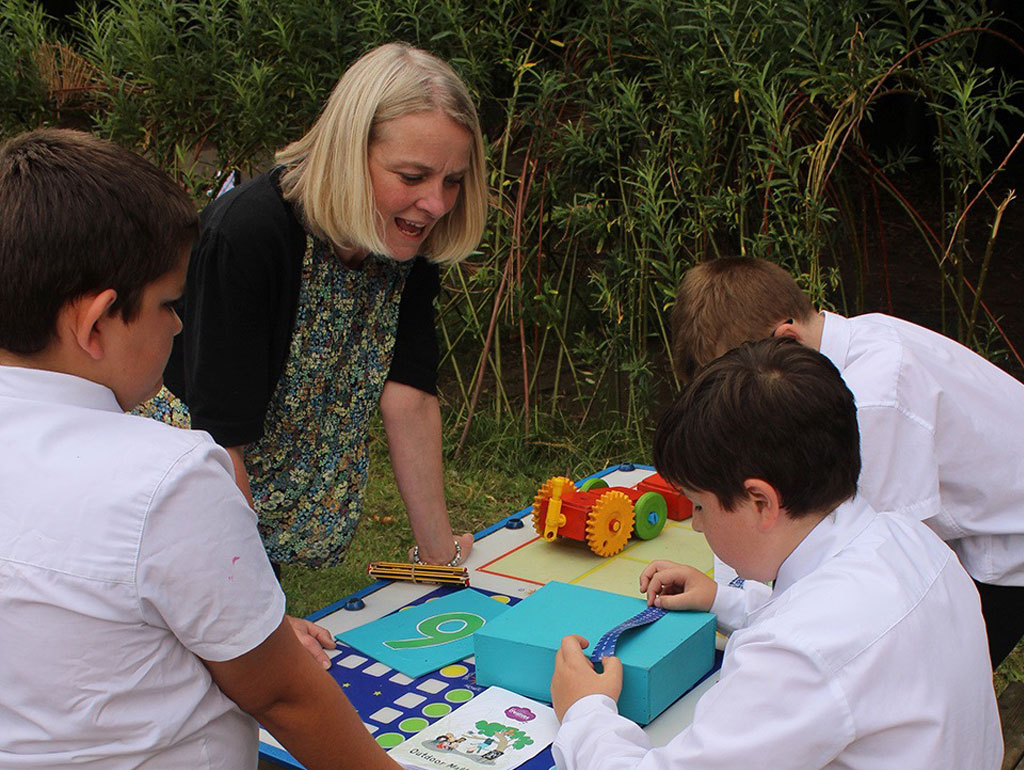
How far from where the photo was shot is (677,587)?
6.29 feet

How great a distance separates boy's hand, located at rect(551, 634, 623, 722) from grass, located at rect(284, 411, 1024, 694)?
84.5 inches

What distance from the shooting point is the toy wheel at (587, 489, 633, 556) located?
2.26m

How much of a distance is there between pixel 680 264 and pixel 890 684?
2.88 meters

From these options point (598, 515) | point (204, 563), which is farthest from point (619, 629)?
point (204, 563)

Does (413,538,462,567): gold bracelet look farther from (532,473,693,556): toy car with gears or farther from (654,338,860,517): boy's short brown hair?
(654,338,860,517): boy's short brown hair

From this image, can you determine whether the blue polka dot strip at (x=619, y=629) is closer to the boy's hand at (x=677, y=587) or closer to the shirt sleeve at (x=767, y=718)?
the boy's hand at (x=677, y=587)

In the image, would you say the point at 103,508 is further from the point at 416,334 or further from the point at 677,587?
the point at 416,334

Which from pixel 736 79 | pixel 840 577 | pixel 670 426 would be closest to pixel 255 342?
pixel 670 426

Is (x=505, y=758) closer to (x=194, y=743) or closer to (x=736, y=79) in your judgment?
(x=194, y=743)

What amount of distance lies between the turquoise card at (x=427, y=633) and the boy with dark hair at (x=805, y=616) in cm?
30

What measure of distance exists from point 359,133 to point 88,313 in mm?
997

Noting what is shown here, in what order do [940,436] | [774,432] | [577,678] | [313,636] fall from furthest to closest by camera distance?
[940,436], [313,636], [577,678], [774,432]

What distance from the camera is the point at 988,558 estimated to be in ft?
6.76

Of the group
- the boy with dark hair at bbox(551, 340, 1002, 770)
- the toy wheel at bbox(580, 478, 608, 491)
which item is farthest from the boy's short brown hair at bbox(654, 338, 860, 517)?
the toy wheel at bbox(580, 478, 608, 491)
